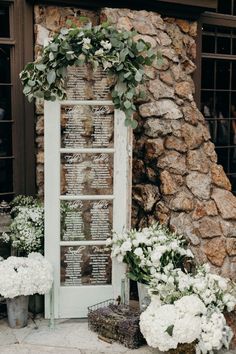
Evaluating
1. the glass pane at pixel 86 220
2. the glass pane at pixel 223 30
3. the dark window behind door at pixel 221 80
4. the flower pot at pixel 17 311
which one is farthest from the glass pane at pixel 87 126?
the glass pane at pixel 223 30

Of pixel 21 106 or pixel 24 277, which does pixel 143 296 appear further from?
pixel 21 106

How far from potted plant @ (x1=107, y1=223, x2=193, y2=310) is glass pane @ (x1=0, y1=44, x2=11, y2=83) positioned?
1.93 meters

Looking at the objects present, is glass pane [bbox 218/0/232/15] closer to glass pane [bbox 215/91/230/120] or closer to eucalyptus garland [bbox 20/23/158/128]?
glass pane [bbox 215/91/230/120]

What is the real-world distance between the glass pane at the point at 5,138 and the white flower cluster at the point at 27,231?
727 mm

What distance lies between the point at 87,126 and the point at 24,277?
4.49 ft

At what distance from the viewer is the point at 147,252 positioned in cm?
462

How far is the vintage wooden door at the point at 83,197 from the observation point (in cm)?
476

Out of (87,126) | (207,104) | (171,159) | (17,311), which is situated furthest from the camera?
(207,104)

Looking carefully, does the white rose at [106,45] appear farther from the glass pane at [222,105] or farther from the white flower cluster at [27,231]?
the glass pane at [222,105]

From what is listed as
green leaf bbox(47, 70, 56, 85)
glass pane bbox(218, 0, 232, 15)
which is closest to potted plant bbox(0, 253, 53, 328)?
green leaf bbox(47, 70, 56, 85)

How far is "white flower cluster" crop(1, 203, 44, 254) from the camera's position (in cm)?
497

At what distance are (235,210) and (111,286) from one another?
131 cm

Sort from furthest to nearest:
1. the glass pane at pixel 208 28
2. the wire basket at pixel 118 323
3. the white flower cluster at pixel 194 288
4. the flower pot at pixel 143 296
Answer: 1. the glass pane at pixel 208 28
2. the flower pot at pixel 143 296
3. the wire basket at pixel 118 323
4. the white flower cluster at pixel 194 288

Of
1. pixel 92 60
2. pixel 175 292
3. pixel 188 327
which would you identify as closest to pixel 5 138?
pixel 92 60
